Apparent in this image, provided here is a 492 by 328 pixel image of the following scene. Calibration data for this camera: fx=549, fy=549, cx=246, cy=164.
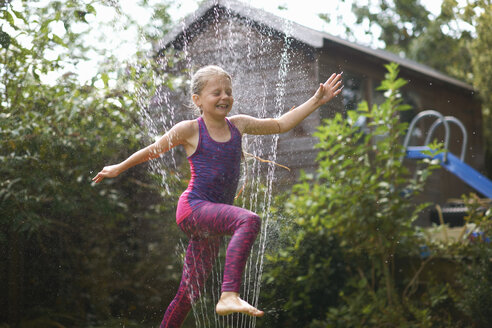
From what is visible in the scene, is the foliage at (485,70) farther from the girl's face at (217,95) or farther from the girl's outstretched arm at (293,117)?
the girl's face at (217,95)

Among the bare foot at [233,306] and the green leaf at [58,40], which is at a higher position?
the green leaf at [58,40]

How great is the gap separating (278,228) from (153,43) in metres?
1.22

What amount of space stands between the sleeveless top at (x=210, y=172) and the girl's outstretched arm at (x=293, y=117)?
0.44 feet

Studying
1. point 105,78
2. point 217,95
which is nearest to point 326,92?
point 217,95

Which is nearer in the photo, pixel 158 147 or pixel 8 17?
pixel 158 147

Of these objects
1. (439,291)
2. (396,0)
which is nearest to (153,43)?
(439,291)

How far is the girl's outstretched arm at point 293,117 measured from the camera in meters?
2.05

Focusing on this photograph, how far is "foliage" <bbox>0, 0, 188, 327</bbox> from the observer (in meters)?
3.29

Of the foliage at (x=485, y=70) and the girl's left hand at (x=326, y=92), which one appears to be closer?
the girl's left hand at (x=326, y=92)

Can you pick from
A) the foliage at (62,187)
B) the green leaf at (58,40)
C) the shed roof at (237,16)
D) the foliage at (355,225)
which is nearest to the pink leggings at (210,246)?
the foliage at (62,187)

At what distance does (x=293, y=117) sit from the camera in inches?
82.2

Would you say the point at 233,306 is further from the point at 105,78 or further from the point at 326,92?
the point at 105,78

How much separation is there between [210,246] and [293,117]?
1.89 feet

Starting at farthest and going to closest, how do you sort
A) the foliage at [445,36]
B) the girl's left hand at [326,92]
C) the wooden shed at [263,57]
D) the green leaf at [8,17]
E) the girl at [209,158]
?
1. the foliage at [445,36]
2. the green leaf at [8,17]
3. the wooden shed at [263,57]
4. the girl's left hand at [326,92]
5. the girl at [209,158]
